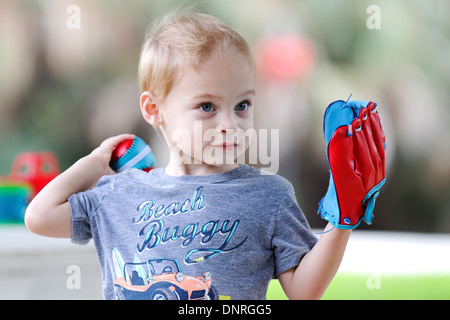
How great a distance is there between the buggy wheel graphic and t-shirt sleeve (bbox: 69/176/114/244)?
0.22 meters

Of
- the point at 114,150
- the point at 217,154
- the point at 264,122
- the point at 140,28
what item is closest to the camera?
the point at 217,154

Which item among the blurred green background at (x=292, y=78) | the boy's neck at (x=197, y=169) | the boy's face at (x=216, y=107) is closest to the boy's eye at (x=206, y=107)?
the boy's face at (x=216, y=107)

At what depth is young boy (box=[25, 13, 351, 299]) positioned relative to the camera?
1.07 m

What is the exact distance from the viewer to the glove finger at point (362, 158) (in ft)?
3.24

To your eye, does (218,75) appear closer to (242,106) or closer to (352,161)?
(242,106)

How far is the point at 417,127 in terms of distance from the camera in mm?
5695

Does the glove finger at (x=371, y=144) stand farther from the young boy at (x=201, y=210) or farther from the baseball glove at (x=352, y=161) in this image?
the young boy at (x=201, y=210)

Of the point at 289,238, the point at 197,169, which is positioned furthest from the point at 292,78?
the point at 289,238

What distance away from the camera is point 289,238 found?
107cm

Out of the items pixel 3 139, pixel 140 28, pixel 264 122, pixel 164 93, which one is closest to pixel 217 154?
pixel 164 93

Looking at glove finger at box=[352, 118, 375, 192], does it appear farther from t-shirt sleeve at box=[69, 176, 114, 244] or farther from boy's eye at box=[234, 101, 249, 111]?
t-shirt sleeve at box=[69, 176, 114, 244]

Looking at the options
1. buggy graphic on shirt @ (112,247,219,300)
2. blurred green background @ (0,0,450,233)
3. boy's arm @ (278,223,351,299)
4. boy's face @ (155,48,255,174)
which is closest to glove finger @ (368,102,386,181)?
boy's arm @ (278,223,351,299)
